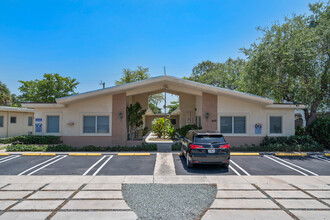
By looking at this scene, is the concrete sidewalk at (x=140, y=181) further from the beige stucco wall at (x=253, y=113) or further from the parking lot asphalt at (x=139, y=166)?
the beige stucco wall at (x=253, y=113)

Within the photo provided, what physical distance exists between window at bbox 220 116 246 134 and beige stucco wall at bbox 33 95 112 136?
7.90m

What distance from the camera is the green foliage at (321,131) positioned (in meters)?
12.9

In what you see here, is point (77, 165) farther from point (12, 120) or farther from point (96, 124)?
point (12, 120)

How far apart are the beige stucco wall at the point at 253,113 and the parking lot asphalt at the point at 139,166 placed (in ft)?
9.86

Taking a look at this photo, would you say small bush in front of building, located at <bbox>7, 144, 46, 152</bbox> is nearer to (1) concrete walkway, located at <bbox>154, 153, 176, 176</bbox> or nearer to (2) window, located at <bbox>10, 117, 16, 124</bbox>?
(1) concrete walkway, located at <bbox>154, 153, 176, 176</bbox>

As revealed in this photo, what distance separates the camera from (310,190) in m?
5.99

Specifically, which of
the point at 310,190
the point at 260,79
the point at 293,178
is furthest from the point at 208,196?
the point at 260,79

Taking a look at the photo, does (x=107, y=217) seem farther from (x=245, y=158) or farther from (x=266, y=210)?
(x=245, y=158)

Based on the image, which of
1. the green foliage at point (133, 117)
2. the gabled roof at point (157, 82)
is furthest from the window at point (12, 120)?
the green foliage at point (133, 117)

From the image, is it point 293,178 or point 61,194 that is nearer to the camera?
point 61,194

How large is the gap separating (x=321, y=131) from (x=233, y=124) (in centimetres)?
576

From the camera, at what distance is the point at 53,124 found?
13703 millimetres

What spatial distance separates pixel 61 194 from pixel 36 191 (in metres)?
0.91

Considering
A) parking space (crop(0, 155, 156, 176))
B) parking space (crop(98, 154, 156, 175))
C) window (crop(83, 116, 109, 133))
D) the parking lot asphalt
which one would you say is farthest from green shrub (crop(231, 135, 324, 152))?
window (crop(83, 116, 109, 133))
